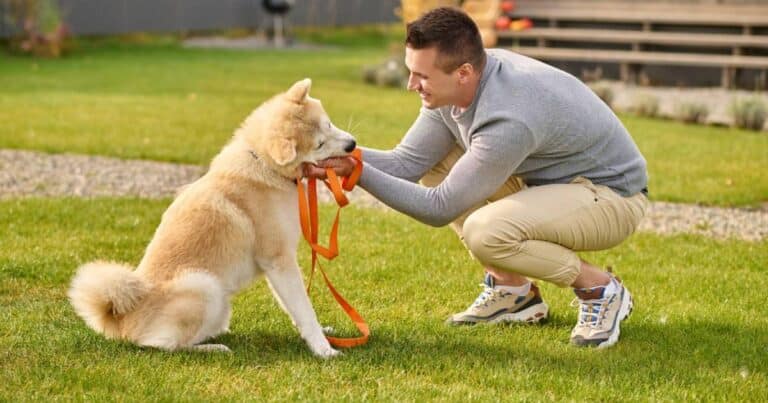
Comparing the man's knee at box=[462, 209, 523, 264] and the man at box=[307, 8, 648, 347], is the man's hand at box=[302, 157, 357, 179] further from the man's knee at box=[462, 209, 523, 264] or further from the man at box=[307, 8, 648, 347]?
the man's knee at box=[462, 209, 523, 264]

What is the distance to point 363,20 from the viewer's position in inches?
1148

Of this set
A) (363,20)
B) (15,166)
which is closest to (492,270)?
(15,166)

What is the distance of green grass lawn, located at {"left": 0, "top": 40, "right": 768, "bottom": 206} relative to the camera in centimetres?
901

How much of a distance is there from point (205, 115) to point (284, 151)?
7.81 m

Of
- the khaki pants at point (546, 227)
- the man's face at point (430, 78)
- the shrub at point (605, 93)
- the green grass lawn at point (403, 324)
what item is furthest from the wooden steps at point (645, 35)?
the man's face at point (430, 78)

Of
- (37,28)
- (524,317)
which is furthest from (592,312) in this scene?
(37,28)

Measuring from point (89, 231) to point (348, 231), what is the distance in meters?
1.58

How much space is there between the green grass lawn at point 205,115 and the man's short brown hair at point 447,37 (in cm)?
355

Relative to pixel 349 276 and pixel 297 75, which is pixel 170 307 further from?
pixel 297 75

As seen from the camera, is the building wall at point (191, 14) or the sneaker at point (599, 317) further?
the building wall at point (191, 14)

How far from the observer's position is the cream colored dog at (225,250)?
4094mm

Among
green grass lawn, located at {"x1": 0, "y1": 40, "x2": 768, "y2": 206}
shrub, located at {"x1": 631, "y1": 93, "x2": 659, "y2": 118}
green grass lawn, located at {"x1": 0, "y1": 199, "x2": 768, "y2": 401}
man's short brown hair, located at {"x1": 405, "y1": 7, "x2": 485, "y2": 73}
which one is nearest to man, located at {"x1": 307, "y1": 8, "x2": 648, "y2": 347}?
man's short brown hair, located at {"x1": 405, "y1": 7, "x2": 485, "y2": 73}

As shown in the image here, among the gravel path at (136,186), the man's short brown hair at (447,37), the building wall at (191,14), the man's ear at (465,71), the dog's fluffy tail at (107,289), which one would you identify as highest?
the man's short brown hair at (447,37)

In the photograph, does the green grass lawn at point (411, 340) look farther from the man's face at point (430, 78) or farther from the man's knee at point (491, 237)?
the man's face at point (430, 78)
